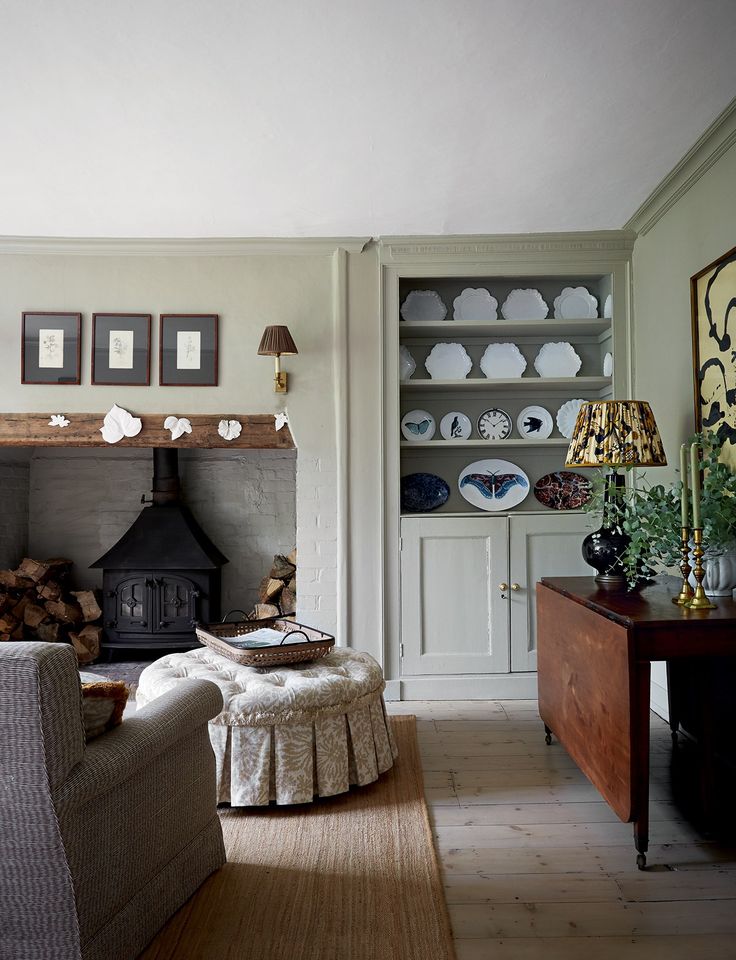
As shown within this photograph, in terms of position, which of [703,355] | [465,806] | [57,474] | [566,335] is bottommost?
[465,806]

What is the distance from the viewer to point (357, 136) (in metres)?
2.77

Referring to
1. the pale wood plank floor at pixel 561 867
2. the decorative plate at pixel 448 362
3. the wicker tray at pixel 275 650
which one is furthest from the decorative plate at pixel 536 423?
the wicker tray at pixel 275 650

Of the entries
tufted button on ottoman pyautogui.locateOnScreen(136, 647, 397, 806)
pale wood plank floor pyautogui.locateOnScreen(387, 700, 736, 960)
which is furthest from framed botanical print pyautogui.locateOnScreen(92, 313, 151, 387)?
pale wood plank floor pyautogui.locateOnScreen(387, 700, 736, 960)

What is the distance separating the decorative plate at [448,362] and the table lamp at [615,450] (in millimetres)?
1245

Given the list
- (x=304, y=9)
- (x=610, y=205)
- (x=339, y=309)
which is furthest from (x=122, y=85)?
(x=610, y=205)

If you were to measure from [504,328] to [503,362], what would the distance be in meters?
0.20

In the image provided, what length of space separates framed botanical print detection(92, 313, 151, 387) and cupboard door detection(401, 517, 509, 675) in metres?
1.61

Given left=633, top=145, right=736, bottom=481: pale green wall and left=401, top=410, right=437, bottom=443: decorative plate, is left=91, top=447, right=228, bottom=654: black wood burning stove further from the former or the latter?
left=633, top=145, right=736, bottom=481: pale green wall

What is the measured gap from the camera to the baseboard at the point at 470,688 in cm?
383

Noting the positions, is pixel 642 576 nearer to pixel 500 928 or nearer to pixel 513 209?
pixel 500 928

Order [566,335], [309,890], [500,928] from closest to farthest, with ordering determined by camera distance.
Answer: [500,928] < [309,890] < [566,335]

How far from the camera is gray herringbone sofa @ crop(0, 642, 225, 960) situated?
55.4 inches

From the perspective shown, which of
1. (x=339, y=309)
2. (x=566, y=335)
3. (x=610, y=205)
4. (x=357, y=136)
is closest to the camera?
(x=357, y=136)

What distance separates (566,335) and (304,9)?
255 centimetres
